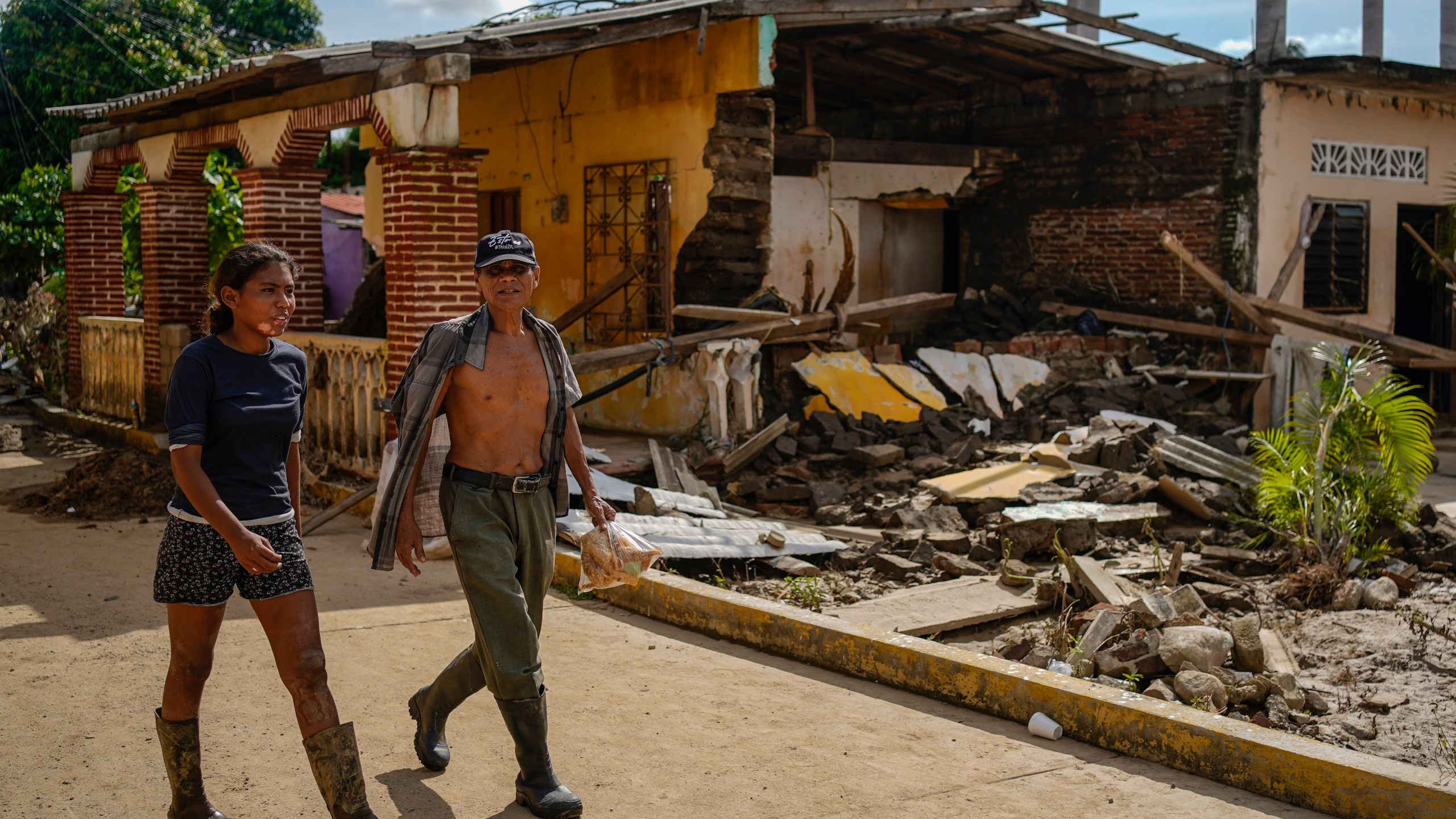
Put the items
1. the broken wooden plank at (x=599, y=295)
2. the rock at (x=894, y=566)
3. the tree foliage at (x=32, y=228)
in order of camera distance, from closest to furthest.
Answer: the rock at (x=894, y=566)
the broken wooden plank at (x=599, y=295)
the tree foliage at (x=32, y=228)

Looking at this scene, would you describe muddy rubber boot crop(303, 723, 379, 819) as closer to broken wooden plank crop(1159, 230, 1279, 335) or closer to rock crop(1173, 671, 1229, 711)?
rock crop(1173, 671, 1229, 711)

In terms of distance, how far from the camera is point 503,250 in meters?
4.12

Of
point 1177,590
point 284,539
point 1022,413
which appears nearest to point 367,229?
point 1022,413

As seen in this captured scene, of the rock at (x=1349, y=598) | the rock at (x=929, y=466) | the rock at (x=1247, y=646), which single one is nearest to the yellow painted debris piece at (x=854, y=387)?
the rock at (x=929, y=466)

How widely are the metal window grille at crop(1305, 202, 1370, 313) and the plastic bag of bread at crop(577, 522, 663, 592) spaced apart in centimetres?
1245

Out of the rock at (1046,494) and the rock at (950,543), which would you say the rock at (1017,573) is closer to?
the rock at (950,543)

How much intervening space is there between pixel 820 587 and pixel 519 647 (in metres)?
3.76

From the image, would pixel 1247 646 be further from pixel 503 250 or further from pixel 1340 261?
pixel 1340 261

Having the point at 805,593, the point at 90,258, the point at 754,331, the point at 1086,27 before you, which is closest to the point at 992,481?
the point at 754,331

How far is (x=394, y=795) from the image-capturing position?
4.18 metres

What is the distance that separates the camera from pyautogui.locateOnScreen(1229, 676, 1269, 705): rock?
216 inches

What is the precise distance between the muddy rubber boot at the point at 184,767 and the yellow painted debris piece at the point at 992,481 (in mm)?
6689

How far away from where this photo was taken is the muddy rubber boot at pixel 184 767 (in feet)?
12.4

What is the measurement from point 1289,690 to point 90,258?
14099mm
